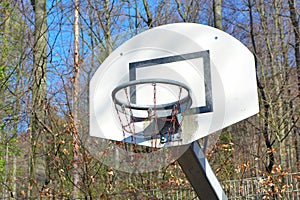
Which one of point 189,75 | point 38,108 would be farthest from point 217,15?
point 189,75

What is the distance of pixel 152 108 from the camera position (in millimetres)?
2643

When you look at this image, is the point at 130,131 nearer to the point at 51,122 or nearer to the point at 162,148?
the point at 162,148

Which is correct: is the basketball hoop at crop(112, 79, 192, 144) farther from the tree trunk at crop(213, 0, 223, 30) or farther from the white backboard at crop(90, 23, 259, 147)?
the tree trunk at crop(213, 0, 223, 30)

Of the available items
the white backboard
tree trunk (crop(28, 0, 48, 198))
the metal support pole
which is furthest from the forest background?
the metal support pole

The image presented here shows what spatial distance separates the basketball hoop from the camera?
8.45ft

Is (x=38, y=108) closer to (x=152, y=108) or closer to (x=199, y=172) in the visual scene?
(x=152, y=108)

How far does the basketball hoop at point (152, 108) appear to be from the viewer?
101 inches

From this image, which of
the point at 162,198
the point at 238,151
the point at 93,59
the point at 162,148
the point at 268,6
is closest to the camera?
the point at 162,148

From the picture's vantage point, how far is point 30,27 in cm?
665

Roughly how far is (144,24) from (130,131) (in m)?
5.76

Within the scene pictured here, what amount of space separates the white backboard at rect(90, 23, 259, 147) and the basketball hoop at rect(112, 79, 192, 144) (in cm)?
2

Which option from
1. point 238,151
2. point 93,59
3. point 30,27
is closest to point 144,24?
point 30,27

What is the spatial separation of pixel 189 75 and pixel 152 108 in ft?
0.99

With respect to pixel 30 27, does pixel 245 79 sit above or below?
below
